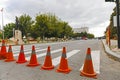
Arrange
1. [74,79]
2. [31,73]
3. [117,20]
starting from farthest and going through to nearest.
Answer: [117,20] < [31,73] < [74,79]

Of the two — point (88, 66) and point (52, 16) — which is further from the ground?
point (52, 16)

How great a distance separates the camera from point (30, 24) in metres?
69.4

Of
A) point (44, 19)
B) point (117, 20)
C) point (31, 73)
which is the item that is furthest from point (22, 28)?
point (31, 73)

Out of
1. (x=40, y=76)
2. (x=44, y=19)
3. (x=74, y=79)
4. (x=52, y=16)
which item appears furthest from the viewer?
(x=52, y=16)

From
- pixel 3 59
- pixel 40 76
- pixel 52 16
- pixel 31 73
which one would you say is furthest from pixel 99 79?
pixel 52 16

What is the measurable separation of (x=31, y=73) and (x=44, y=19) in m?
54.0

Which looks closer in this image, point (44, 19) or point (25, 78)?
point (25, 78)

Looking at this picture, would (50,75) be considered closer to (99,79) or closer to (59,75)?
(59,75)

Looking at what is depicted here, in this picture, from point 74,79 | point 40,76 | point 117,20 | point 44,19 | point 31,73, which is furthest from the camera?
point 44,19

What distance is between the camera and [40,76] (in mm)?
6473

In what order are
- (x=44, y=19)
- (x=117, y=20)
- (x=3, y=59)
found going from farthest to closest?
(x=44, y=19) < (x=117, y=20) < (x=3, y=59)

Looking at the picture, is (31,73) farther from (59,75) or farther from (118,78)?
(118,78)

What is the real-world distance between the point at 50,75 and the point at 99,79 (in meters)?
1.42

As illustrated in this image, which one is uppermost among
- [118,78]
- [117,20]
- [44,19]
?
[44,19]
